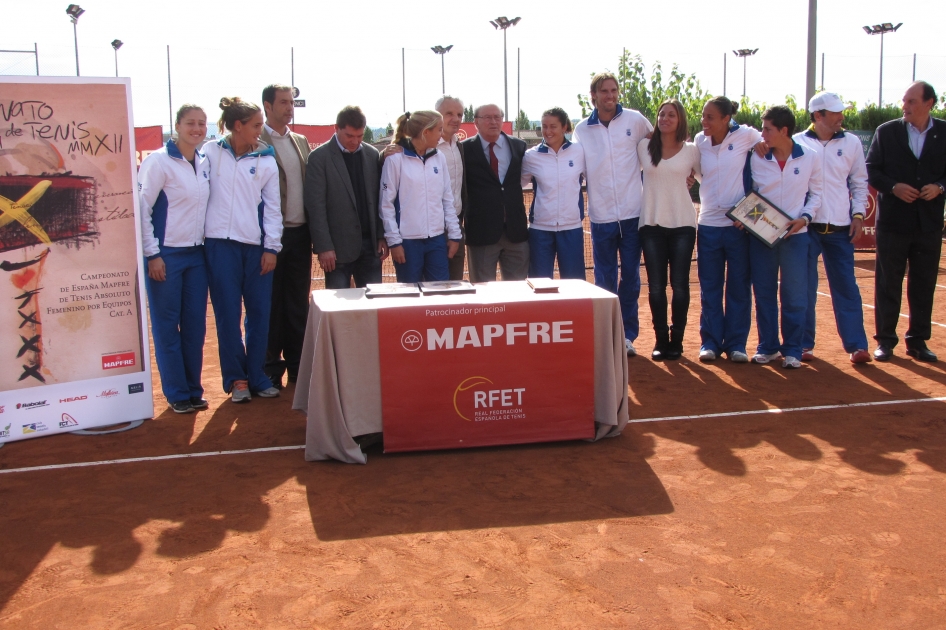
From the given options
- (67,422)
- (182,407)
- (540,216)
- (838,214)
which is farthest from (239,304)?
(838,214)

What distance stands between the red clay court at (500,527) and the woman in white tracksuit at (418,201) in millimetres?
1500

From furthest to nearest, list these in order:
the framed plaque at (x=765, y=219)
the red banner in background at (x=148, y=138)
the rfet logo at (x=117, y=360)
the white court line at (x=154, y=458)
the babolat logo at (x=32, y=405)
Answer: the red banner in background at (x=148, y=138), the framed plaque at (x=765, y=219), the rfet logo at (x=117, y=360), the babolat logo at (x=32, y=405), the white court line at (x=154, y=458)

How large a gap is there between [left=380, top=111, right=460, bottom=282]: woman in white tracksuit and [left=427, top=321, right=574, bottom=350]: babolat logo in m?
1.59

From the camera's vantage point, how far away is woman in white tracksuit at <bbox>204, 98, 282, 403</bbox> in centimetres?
562

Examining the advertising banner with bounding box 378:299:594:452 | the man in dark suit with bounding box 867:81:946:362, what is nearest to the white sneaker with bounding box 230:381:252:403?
the advertising banner with bounding box 378:299:594:452

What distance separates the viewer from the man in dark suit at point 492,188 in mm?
6582

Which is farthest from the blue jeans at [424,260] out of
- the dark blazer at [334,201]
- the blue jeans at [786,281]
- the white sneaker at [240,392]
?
the blue jeans at [786,281]

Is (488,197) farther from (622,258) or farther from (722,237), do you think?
(722,237)

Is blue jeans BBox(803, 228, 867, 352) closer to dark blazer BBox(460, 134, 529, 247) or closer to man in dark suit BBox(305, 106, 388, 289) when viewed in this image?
dark blazer BBox(460, 134, 529, 247)

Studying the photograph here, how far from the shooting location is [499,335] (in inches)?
186

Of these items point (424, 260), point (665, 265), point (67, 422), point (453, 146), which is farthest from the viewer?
point (665, 265)

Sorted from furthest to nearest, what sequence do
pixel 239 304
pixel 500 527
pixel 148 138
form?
pixel 148 138, pixel 239 304, pixel 500 527

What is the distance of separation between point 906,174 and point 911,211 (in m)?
0.30

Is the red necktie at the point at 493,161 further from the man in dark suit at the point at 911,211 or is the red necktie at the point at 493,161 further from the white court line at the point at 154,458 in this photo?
the man in dark suit at the point at 911,211
